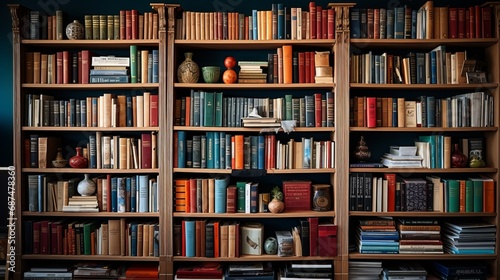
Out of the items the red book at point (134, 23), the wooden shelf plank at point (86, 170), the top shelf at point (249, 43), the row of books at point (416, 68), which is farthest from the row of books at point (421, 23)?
the wooden shelf plank at point (86, 170)

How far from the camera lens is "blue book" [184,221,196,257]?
3.25m

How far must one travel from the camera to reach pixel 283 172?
10.7 ft

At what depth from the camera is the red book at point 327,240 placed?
3227 mm

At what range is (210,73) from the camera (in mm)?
3281

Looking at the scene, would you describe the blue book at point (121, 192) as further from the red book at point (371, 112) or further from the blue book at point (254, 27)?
the red book at point (371, 112)

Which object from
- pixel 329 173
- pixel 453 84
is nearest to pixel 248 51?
pixel 329 173

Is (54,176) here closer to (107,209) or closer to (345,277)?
(107,209)

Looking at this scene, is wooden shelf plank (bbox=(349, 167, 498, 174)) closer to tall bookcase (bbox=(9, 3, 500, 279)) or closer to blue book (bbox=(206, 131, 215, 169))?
tall bookcase (bbox=(9, 3, 500, 279))

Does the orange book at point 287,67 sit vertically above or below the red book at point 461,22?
below

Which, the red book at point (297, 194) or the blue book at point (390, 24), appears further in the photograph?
the red book at point (297, 194)

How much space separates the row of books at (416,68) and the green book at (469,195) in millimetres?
791

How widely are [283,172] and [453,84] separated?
1.47 metres

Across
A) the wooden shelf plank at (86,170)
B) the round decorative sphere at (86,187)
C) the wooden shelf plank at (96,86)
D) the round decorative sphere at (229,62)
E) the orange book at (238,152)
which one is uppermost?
the round decorative sphere at (229,62)

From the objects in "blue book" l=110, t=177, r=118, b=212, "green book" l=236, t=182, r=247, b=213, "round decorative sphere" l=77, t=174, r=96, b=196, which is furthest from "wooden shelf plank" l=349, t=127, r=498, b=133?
"round decorative sphere" l=77, t=174, r=96, b=196
